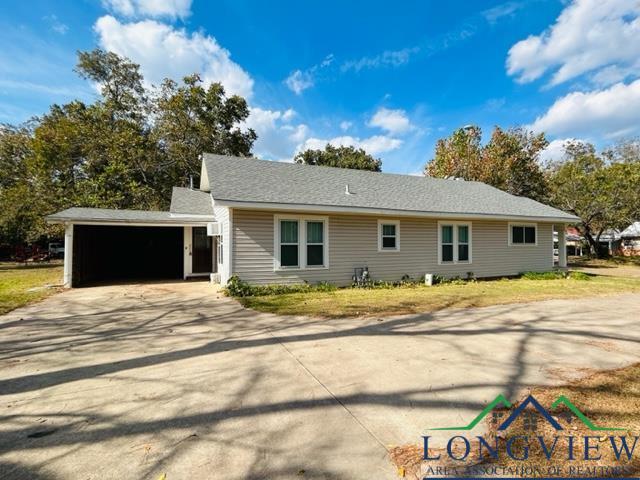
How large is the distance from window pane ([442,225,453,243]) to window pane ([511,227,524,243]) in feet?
11.4

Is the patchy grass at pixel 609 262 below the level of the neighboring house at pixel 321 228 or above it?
below

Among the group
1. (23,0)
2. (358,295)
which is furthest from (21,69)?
(358,295)

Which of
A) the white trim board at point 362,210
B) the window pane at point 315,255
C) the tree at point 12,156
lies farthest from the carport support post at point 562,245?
the tree at point 12,156

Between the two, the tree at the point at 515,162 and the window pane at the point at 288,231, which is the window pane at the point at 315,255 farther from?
→ the tree at the point at 515,162

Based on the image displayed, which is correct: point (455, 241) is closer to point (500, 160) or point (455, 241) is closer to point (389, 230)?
point (389, 230)

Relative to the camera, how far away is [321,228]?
34.5ft

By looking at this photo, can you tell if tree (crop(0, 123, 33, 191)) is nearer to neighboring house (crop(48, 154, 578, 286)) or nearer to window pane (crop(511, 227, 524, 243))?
neighboring house (crop(48, 154, 578, 286))

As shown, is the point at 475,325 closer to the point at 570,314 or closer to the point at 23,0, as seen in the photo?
the point at 570,314

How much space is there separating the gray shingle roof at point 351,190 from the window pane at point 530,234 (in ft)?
2.51

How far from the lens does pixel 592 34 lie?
1111 centimetres

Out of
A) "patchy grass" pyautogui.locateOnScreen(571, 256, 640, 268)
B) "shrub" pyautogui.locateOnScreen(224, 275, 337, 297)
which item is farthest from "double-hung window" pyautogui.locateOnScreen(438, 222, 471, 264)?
"patchy grass" pyautogui.locateOnScreen(571, 256, 640, 268)

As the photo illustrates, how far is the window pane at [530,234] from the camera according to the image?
14289 millimetres

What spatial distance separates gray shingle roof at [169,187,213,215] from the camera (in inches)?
505

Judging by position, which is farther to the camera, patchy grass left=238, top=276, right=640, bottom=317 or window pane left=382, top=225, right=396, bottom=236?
window pane left=382, top=225, right=396, bottom=236
